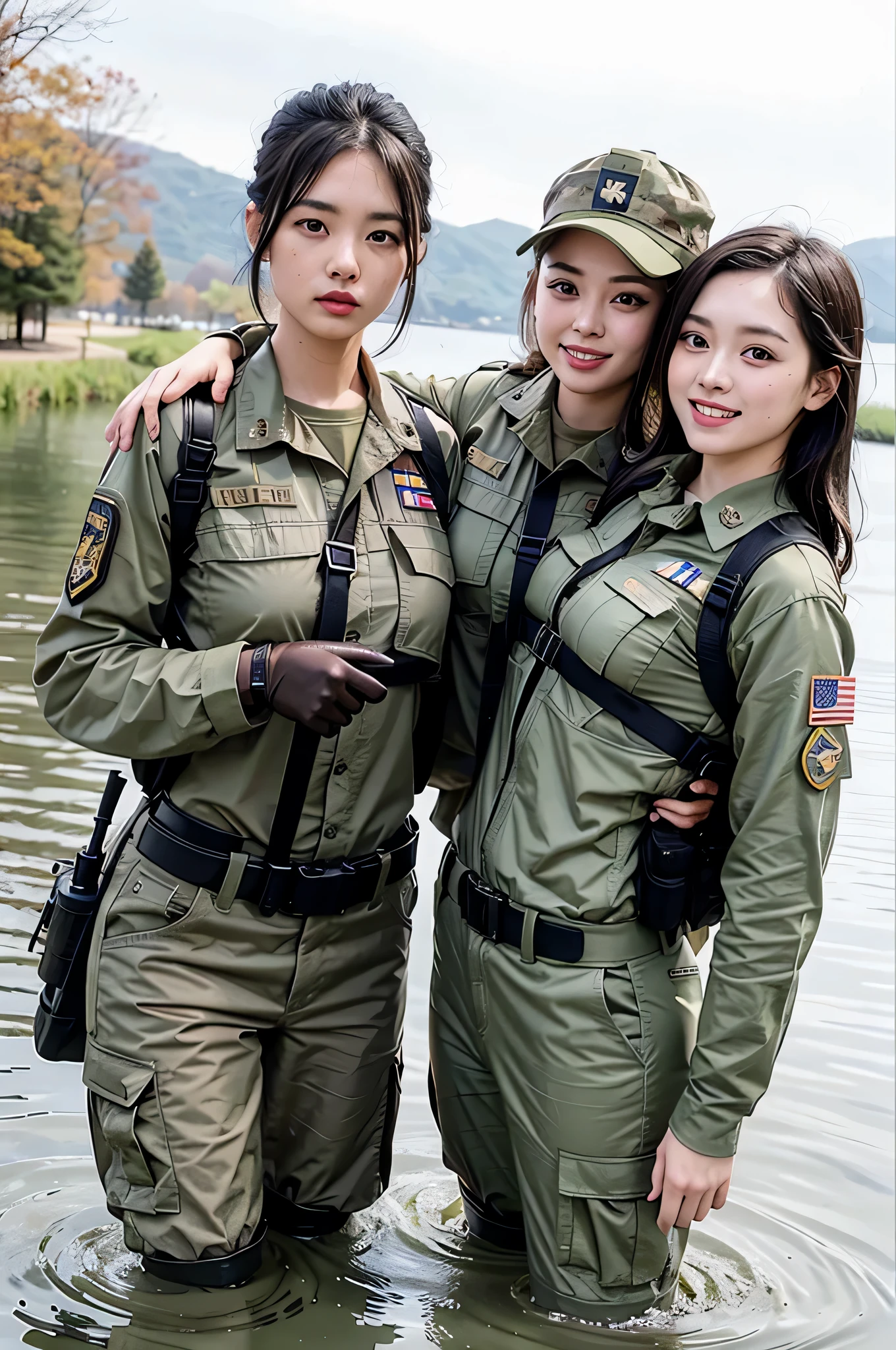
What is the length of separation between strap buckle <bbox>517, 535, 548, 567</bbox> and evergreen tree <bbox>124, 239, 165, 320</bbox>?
19132mm

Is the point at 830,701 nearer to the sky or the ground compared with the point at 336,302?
nearer to the ground

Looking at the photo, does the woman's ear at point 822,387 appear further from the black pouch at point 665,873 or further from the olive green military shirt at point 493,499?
the black pouch at point 665,873

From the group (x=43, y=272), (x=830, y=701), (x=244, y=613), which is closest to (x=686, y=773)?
(x=830, y=701)

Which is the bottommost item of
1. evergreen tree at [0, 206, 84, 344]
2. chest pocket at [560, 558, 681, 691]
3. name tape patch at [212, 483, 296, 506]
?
chest pocket at [560, 558, 681, 691]

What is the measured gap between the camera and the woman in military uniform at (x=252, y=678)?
7.18ft

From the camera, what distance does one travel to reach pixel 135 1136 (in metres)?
A: 2.22

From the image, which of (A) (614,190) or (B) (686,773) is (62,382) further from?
(B) (686,773)

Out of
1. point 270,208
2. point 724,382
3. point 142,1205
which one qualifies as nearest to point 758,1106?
point 142,1205

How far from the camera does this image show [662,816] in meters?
2.22

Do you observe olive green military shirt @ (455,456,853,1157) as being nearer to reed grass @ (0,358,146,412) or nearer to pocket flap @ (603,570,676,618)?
pocket flap @ (603,570,676,618)

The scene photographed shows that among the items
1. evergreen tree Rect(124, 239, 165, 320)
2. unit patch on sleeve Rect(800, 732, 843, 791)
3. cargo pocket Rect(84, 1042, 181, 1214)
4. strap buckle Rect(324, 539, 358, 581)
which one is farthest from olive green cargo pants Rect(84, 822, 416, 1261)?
evergreen tree Rect(124, 239, 165, 320)

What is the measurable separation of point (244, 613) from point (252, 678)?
0.49 feet

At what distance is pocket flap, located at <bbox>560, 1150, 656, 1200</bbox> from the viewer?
2250mm

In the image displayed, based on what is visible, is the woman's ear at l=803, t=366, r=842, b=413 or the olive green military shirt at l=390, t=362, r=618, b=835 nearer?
the woman's ear at l=803, t=366, r=842, b=413
